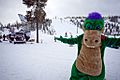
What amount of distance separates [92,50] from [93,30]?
16.7 inches

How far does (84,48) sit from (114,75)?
308cm

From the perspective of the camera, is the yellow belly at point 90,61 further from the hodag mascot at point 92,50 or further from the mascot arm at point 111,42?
the mascot arm at point 111,42

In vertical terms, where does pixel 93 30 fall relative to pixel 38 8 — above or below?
below

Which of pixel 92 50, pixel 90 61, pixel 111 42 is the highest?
pixel 111 42

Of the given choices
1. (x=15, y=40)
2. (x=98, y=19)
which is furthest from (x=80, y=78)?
(x=15, y=40)

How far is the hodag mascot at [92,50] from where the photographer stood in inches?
185

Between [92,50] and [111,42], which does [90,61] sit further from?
[111,42]

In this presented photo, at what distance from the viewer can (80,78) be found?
15.7 feet

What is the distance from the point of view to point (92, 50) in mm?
4734

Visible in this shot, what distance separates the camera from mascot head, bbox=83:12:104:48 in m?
4.73

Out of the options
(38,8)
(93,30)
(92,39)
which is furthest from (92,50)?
(38,8)

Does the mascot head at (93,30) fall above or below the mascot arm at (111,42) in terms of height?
above

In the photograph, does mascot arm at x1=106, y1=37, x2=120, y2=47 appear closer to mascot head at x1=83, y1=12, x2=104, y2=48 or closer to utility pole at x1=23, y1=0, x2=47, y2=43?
mascot head at x1=83, y1=12, x2=104, y2=48

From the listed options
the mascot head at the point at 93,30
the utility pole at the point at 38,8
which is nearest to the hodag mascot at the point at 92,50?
the mascot head at the point at 93,30
